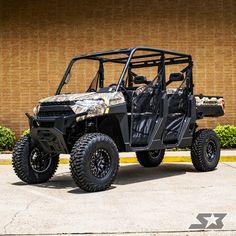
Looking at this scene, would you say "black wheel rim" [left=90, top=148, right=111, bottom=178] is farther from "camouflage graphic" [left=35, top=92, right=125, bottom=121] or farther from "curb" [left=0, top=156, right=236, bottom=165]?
"curb" [left=0, top=156, right=236, bottom=165]

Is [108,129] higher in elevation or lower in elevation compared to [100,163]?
higher

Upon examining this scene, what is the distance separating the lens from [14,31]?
17.3 m

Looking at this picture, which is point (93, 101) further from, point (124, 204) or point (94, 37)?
point (94, 37)

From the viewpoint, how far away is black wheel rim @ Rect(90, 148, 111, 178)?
8.41 meters

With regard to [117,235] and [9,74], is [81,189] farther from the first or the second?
[9,74]

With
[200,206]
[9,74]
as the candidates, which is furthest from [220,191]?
[9,74]

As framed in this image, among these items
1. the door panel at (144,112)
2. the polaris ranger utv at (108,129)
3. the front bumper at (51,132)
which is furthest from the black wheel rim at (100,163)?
the door panel at (144,112)

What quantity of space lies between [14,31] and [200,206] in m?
11.7

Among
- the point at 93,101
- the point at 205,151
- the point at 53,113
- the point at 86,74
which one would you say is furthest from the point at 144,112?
the point at 86,74

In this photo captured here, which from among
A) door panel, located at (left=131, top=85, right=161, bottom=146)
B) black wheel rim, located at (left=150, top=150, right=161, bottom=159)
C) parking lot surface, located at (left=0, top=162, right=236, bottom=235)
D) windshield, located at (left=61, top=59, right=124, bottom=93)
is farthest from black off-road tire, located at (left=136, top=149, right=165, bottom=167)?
windshield, located at (left=61, top=59, right=124, bottom=93)

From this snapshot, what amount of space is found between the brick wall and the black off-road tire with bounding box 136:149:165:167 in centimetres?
564

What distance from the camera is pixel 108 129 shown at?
9.30m

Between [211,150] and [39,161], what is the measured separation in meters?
3.63

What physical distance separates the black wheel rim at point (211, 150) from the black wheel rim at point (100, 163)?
3042 millimetres
